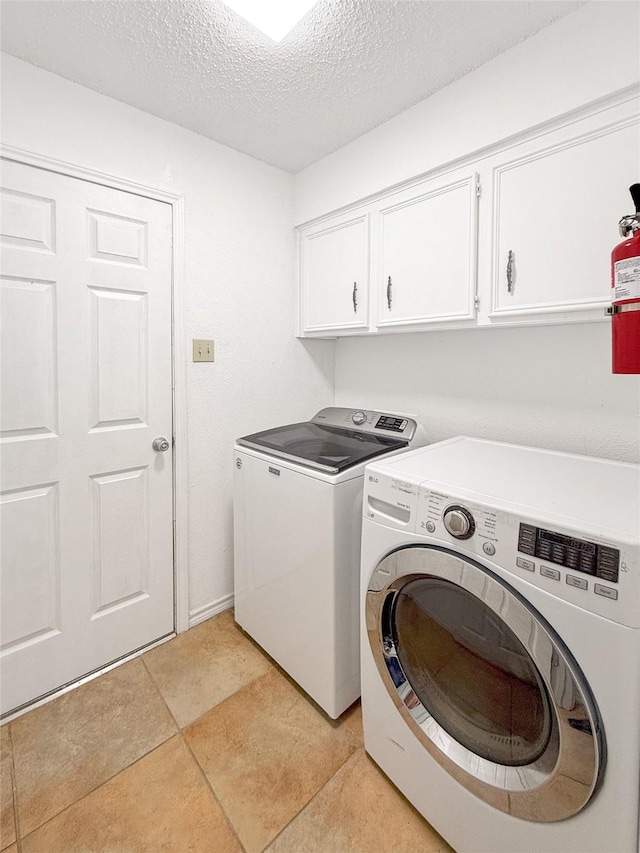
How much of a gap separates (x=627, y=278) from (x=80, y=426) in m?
1.87

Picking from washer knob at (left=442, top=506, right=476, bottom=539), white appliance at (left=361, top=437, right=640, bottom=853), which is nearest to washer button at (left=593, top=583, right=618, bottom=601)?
white appliance at (left=361, top=437, right=640, bottom=853)

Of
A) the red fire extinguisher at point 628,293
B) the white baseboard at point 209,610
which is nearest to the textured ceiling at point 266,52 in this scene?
the red fire extinguisher at point 628,293

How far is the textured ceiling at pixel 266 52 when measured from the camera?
48.7 inches

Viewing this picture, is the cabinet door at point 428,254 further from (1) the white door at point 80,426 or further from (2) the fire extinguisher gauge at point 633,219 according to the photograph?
(1) the white door at point 80,426

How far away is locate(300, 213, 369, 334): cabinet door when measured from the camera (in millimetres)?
1915

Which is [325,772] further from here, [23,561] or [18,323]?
[18,323]

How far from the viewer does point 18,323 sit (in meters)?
1.46

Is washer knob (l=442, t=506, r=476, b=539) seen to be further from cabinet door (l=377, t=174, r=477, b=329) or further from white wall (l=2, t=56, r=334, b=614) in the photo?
white wall (l=2, t=56, r=334, b=614)

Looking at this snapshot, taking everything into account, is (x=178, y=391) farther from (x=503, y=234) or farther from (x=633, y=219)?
(x=633, y=219)

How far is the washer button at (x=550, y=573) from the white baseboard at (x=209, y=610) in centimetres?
173

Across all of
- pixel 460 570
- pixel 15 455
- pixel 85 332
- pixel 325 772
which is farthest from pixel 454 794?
pixel 85 332

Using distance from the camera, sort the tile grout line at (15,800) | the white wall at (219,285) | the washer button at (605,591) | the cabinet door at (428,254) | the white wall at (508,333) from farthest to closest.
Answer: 1. the white wall at (219,285)
2. the cabinet door at (428,254)
3. the white wall at (508,333)
4. the tile grout line at (15,800)
5. the washer button at (605,591)

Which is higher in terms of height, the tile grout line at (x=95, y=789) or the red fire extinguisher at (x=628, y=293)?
the red fire extinguisher at (x=628, y=293)

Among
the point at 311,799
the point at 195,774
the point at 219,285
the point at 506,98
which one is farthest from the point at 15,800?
the point at 506,98
